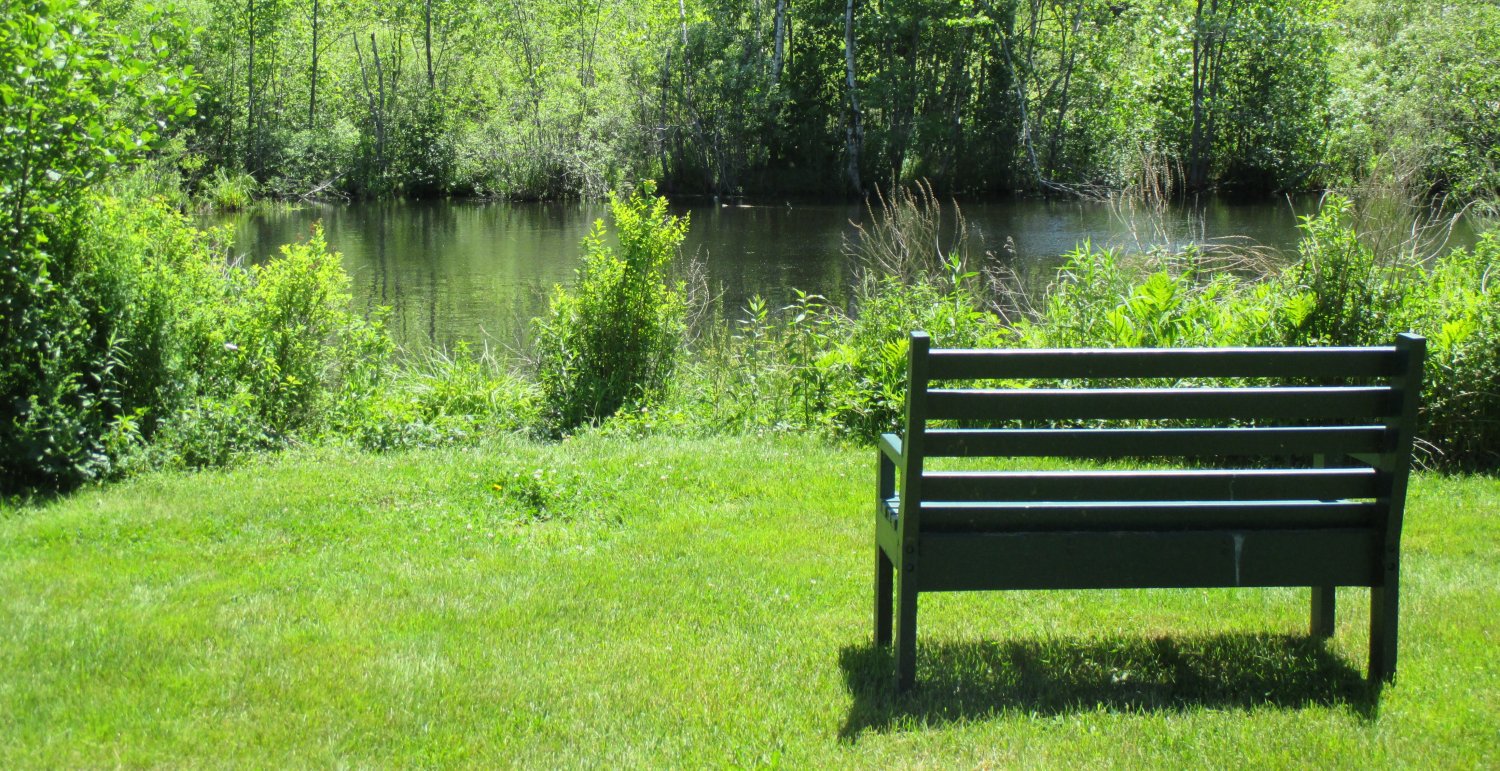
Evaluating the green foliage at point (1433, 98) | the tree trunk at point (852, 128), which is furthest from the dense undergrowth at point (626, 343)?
the tree trunk at point (852, 128)

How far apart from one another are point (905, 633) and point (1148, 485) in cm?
80

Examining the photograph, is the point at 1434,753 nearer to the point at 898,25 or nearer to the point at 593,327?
the point at 593,327

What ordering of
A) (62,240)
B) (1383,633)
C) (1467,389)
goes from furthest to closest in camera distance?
(1467,389) → (62,240) → (1383,633)

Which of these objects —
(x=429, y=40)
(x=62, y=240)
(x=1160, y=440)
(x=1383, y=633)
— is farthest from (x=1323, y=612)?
(x=429, y=40)

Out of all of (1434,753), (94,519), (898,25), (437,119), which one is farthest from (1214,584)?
(437,119)

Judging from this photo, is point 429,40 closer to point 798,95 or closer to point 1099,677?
point 798,95

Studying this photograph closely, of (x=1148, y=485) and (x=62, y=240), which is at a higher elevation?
(x=62, y=240)

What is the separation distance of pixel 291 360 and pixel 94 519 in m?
2.89

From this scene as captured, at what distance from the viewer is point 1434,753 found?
308cm

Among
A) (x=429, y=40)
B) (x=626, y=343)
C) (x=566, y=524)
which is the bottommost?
(x=566, y=524)

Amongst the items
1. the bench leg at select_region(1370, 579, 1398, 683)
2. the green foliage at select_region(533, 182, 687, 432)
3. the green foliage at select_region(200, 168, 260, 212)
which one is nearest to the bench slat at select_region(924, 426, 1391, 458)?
the bench leg at select_region(1370, 579, 1398, 683)

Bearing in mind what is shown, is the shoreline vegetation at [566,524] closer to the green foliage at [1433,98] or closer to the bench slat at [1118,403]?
the bench slat at [1118,403]

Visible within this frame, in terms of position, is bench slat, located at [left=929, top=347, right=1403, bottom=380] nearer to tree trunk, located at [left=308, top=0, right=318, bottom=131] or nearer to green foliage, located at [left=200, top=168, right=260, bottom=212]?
green foliage, located at [left=200, top=168, right=260, bottom=212]

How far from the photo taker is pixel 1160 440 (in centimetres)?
321
